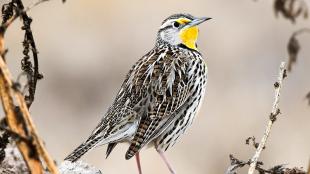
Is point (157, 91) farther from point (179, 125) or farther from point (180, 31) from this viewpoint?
point (180, 31)

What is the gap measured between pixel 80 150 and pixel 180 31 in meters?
1.52

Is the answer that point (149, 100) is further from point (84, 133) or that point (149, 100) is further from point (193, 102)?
point (84, 133)

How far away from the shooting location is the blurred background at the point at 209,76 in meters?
9.43

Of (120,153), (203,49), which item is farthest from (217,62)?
(120,153)

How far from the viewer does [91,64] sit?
1206cm

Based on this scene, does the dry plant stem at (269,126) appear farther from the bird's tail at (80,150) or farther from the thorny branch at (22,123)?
the bird's tail at (80,150)

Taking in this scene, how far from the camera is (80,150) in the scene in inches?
174

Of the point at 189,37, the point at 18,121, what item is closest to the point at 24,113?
the point at 18,121

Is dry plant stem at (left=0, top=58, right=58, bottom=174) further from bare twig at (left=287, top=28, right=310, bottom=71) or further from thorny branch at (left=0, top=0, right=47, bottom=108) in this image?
bare twig at (left=287, top=28, right=310, bottom=71)

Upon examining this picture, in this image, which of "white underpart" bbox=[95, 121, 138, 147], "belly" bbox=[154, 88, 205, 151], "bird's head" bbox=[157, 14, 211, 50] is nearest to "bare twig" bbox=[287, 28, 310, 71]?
"white underpart" bbox=[95, 121, 138, 147]

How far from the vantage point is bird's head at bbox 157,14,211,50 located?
5.70m

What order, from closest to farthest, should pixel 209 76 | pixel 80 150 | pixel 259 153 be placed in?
pixel 259 153 → pixel 80 150 → pixel 209 76

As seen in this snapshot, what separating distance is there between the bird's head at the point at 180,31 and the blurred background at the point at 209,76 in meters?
3.02

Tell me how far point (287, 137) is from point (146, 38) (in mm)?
3531
